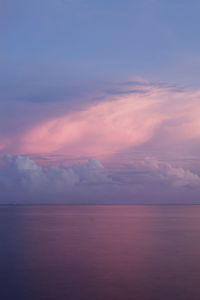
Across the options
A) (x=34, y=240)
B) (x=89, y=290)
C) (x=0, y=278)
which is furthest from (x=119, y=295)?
(x=34, y=240)

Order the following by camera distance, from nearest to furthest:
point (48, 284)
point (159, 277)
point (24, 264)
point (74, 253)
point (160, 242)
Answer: point (48, 284) → point (159, 277) → point (24, 264) → point (74, 253) → point (160, 242)

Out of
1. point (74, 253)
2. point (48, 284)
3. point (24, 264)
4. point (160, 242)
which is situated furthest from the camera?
point (160, 242)

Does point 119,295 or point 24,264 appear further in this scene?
point 24,264

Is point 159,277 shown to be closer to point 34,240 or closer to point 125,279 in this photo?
point 125,279

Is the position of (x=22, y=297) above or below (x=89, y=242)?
below

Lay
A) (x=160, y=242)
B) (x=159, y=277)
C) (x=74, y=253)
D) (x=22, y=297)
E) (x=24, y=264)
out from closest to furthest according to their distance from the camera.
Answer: (x=22, y=297), (x=159, y=277), (x=24, y=264), (x=74, y=253), (x=160, y=242)

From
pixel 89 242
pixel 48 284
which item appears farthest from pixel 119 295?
pixel 89 242

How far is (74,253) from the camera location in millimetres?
39906

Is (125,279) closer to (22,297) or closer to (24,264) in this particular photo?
(22,297)

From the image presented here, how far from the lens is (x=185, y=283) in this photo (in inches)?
1078

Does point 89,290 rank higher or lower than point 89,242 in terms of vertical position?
lower

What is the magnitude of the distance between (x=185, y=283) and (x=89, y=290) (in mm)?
6905

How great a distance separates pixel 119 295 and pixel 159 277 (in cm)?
558

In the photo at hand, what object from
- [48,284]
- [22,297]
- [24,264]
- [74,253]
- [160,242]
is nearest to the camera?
[22,297]
